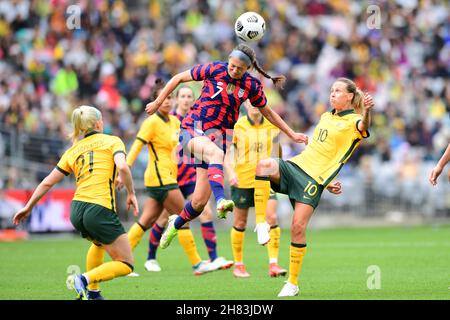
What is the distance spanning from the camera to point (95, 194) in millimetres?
9320

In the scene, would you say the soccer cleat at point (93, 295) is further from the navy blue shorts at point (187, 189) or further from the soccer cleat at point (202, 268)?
the navy blue shorts at point (187, 189)

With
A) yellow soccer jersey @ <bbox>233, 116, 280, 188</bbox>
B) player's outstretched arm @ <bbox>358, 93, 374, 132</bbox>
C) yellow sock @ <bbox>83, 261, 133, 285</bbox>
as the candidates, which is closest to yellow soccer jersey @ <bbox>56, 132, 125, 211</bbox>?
yellow sock @ <bbox>83, 261, 133, 285</bbox>

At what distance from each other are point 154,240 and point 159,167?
1.10 m

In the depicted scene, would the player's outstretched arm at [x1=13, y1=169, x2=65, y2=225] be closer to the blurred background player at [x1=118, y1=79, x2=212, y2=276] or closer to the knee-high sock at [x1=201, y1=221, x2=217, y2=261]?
the blurred background player at [x1=118, y1=79, x2=212, y2=276]

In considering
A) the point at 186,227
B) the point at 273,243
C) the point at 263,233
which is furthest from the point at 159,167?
the point at 263,233

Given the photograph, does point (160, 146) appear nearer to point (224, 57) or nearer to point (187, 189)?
point (187, 189)

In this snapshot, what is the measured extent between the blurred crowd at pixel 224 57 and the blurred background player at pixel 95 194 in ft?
39.7

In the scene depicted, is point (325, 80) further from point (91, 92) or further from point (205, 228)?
point (205, 228)

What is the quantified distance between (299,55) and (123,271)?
19.1m

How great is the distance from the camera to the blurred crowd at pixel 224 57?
23828mm

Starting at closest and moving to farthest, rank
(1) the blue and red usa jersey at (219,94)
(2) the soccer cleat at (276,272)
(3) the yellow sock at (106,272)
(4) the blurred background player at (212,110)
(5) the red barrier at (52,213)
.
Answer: (3) the yellow sock at (106,272), (4) the blurred background player at (212,110), (1) the blue and red usa jersey at (219,94), (2) the soccer cleat at (276,272), (5) the red barrier at (52,213)
